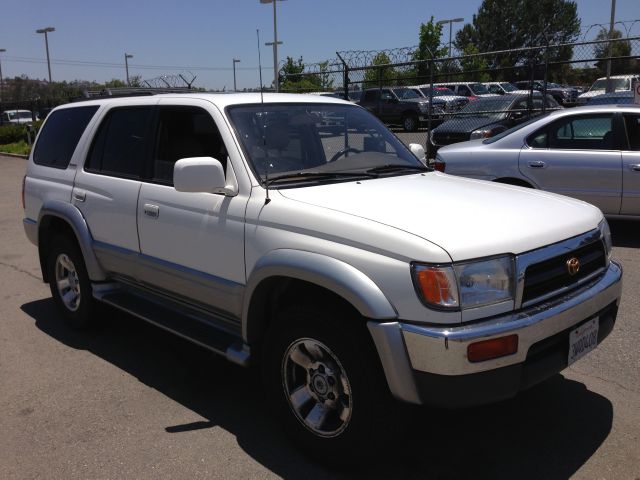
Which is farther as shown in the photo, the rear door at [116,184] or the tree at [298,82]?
the tree at [298,82]

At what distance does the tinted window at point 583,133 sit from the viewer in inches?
291

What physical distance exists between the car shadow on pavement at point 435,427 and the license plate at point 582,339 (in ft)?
1.83

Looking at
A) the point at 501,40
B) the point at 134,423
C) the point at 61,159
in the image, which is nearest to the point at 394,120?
the point at 61,159

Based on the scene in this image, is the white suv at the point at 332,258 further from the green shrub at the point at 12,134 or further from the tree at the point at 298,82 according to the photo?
the green shrub at the point at 12,134

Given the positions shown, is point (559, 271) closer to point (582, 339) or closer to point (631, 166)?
point (582, 339)

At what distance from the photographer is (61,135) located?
17.2 ft

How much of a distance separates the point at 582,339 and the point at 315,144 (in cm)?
199

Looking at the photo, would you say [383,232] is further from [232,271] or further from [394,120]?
[394,120]

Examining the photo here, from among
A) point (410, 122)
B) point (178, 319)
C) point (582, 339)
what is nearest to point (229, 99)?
point (178, 319)

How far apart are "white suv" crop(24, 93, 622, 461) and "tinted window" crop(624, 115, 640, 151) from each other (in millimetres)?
4100

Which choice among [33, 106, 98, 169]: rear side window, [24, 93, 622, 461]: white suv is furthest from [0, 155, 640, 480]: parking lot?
[33, 106, 98, 169]: rear side window

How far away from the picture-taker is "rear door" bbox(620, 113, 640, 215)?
23.2 ft

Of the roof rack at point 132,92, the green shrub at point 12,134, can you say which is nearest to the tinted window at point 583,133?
the roof rack at point 132,92

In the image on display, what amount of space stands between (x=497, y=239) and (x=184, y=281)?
198 centimetres
